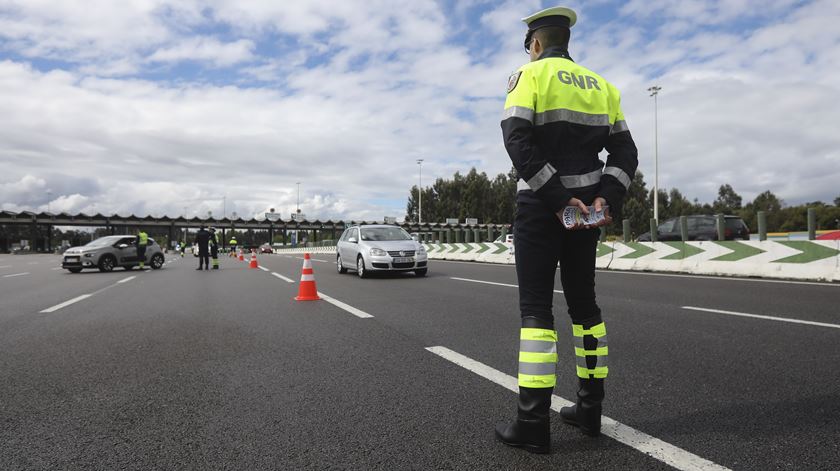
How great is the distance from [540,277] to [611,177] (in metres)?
0.63

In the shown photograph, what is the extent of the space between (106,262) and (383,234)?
37.3 feet

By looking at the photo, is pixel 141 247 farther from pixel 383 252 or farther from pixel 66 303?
pixel 66 303

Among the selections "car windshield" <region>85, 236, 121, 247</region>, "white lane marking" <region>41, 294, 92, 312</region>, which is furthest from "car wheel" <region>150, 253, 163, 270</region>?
"white lane marking" <region>41, 294, 92, 312</region>

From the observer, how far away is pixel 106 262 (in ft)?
65.2

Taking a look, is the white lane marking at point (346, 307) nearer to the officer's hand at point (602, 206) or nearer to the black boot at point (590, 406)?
the black boot at point (590, 406)

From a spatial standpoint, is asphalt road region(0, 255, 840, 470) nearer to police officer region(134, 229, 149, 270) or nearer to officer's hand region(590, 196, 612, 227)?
officer's hand region(590, 196, 612, 227)

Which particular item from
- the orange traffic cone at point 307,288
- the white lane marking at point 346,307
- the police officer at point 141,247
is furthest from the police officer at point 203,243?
the orange traffic cone at point 307,288

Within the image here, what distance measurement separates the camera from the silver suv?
61.9 ft

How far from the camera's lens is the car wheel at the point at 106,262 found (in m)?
19.7

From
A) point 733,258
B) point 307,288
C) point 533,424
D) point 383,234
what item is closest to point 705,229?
point 733,258

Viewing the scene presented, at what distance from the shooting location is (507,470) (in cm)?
229

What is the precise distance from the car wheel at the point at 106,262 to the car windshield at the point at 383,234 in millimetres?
10721

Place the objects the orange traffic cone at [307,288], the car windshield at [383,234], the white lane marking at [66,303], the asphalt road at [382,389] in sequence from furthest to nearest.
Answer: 1. the car windshield at [383,234]
2. the orange traffic cone at [307,288]
3. the white lane marking at [66,303]
4. the asphalt road at [382,389]

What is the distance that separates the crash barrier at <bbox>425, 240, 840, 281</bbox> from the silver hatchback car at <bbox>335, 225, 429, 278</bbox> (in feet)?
15.3
